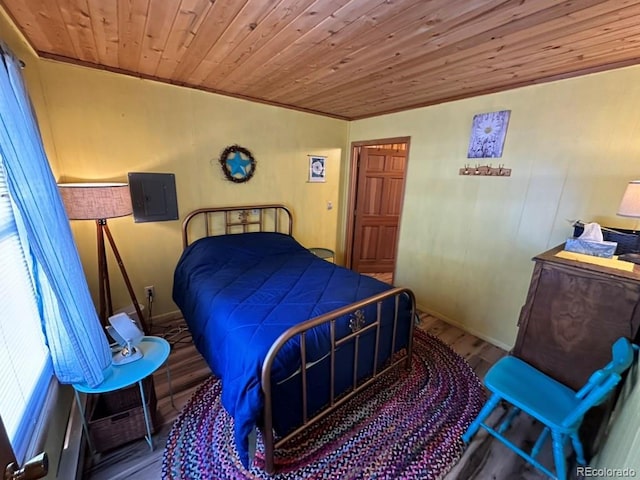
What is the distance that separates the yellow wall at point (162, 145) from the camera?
86.8 inches

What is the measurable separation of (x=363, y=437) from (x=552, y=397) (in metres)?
1.11

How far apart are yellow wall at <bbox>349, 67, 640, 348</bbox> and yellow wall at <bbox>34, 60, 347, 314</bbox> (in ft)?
4.22

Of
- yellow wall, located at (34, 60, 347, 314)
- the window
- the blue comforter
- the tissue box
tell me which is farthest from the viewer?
yellow wall, located at (34, 60, 347, 314)

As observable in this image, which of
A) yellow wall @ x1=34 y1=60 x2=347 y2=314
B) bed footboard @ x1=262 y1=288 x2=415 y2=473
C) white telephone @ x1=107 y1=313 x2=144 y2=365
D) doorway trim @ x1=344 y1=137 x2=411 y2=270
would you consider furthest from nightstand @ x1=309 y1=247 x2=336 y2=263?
white telephone @ x1=107 y1=313 x2=144 y2=365

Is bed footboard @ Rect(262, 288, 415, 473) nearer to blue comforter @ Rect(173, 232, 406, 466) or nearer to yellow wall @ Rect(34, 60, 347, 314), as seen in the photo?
blue comforter @ Rect(173, 232, 406, 466)

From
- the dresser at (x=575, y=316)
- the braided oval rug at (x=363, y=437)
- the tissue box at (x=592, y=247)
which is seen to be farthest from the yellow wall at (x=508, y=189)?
the braided oval rug at (x=363, y=437)

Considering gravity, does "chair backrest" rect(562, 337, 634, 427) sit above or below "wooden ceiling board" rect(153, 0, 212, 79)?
below

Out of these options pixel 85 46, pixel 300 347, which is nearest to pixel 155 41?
pixel 85 46

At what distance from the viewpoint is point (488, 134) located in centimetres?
255

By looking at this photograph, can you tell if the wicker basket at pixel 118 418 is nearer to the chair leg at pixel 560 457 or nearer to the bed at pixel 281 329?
the bed at pixel 281 329

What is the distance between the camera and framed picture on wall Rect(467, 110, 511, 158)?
2449 mm

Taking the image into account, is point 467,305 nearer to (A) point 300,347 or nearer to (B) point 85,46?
(A) point 300,347

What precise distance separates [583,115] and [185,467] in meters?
3.57

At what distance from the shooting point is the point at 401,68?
2029 mm
